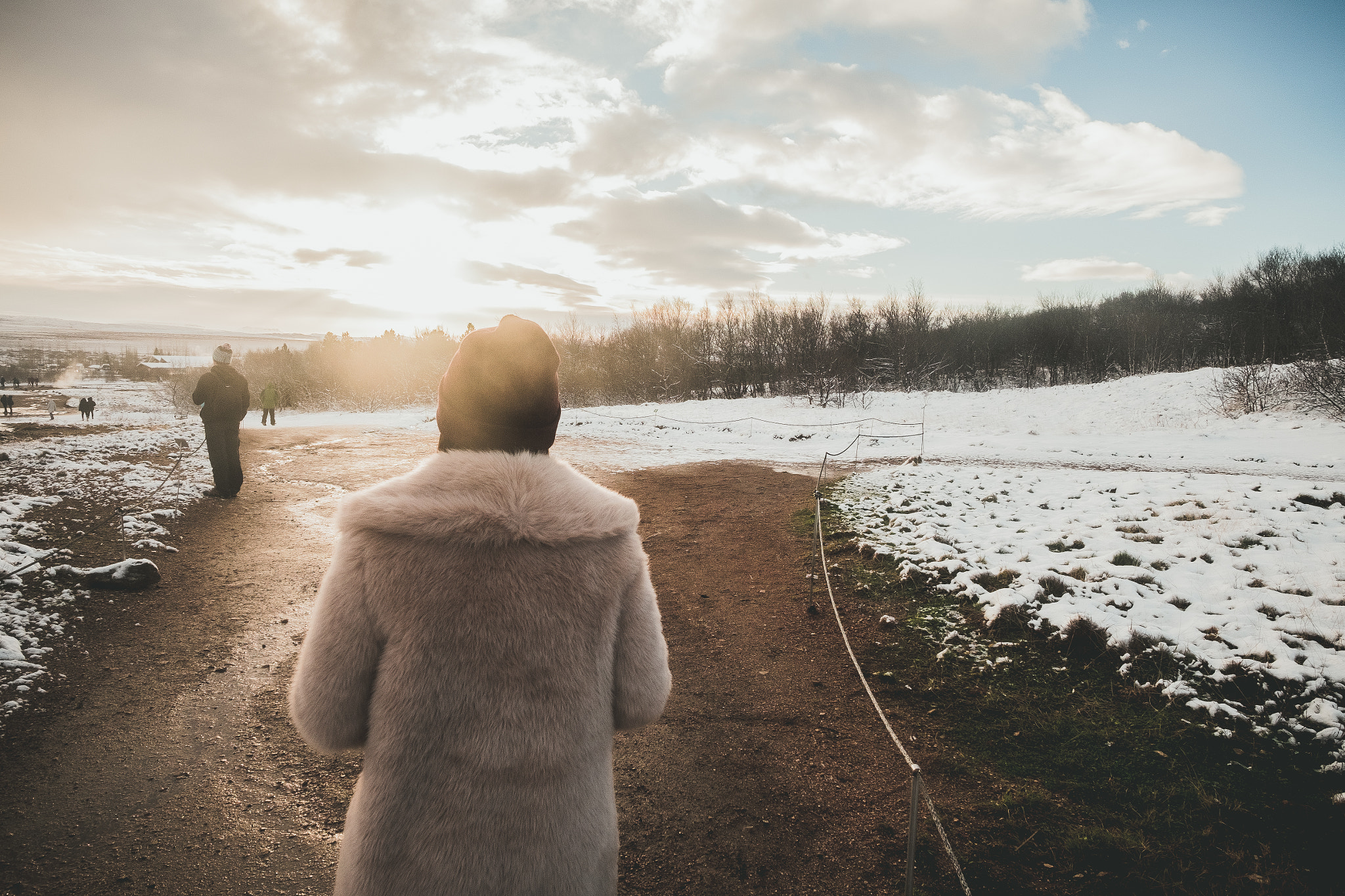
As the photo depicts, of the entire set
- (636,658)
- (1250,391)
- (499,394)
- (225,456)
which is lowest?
(225,456)

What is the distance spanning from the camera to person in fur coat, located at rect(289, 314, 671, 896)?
1.21 metres

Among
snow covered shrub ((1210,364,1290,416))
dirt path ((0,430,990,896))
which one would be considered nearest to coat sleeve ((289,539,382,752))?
dirt path ((0,430,990,896))

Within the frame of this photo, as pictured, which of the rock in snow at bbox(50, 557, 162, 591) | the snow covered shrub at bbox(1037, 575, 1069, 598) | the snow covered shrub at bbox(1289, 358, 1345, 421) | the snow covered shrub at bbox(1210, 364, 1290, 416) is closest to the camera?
the snow covered shrub at bbox(1037, 575, 1069, 598)

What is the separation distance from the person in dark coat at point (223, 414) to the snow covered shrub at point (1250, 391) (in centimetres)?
2875

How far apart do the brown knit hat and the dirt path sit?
7.65 feet

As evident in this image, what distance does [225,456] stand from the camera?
8.69m

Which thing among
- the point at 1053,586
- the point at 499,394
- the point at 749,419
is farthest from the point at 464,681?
the point at 749,419

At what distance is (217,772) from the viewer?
3229 millimetres

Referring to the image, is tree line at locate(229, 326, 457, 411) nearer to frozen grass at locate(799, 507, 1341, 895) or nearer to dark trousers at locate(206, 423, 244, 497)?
dark trousers at locate(206, 423, 244, 497)

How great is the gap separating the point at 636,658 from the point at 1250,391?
1186 inches

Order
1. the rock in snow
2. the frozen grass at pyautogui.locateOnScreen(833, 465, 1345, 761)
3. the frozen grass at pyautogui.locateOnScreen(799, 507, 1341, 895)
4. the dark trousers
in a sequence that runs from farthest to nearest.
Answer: the dark trousers
the rock in snow
the frozen grass at pyautogui.locateOnScreen(833, 465, 1345, 761)
the frozen grass at pyautogui.locateOnScreen(799, 507, 1341, 895)

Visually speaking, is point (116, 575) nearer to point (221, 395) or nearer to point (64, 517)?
point (64, 517)

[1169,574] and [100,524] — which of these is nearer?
[1169,574]

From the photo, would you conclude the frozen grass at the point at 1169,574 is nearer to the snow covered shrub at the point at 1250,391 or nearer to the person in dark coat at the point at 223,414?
the person in dark coat at the point at 223,414
